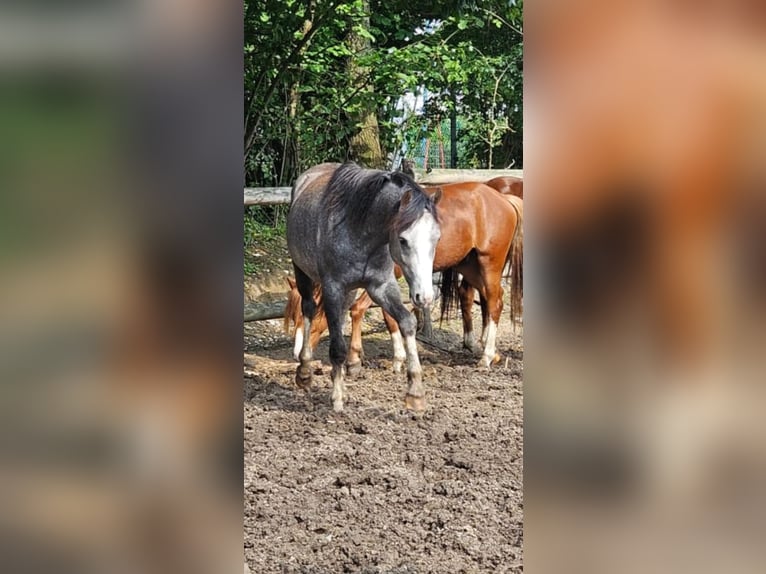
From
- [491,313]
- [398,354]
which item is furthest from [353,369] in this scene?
[491,313]

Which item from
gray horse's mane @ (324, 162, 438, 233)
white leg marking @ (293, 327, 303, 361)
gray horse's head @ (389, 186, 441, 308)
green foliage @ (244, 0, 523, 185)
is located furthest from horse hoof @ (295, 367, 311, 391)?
green foliage @ (244, 0, 523, 185)

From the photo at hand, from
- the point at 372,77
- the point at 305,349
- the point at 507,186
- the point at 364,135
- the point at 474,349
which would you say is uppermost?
the point at 372,77

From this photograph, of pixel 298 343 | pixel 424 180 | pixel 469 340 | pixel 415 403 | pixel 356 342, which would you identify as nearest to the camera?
pixel 415 403

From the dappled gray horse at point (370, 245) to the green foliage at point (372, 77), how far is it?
160 cm

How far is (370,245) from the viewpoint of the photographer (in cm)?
506

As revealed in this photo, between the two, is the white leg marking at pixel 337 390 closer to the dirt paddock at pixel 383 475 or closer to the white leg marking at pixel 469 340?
the dirt paddock at pixel 383 475

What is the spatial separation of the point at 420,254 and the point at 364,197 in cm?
65

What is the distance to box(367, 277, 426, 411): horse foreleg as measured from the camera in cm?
495

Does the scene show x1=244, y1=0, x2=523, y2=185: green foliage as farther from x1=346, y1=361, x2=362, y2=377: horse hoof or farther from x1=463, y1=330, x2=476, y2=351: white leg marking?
x1=463, y1=330, x2=476, y2=351: white leg marking

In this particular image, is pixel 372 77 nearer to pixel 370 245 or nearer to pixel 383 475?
pixel 370 245
